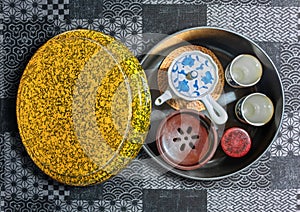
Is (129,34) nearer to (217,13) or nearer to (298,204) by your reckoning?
(217,13)

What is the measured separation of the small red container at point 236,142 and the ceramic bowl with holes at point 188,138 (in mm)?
24

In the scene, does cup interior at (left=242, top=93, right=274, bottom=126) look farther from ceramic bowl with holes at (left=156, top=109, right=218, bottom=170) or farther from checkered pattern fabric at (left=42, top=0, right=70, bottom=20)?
checkered pattern fabric at (left=42, top=0, right=70, bottom=20)

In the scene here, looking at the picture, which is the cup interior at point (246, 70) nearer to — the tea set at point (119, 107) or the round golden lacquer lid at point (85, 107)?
the tea set at point (119, 107)

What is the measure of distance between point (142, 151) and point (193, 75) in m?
0.21

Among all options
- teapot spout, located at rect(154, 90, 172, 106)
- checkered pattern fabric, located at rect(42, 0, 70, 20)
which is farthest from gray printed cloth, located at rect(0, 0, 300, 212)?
teapot spout, located at rect(154, 90, 172, 106)

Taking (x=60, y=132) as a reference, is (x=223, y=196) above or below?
below

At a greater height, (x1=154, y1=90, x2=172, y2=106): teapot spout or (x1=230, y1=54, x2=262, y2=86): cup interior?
(x1=230, y1=54, x2=262, y2=86): cup interior

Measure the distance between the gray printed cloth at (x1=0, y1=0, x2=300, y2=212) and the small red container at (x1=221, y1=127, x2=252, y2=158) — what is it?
0.19ft

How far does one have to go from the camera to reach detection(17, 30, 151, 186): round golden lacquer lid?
1095 mm

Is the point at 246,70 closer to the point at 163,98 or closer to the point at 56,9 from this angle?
the point at 163,98

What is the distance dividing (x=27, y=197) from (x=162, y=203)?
1.00 ft

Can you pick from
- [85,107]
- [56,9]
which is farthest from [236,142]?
[56,9]

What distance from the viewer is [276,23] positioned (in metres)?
1.22

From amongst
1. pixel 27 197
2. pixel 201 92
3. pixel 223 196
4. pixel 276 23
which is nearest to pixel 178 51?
pixel 201 92
